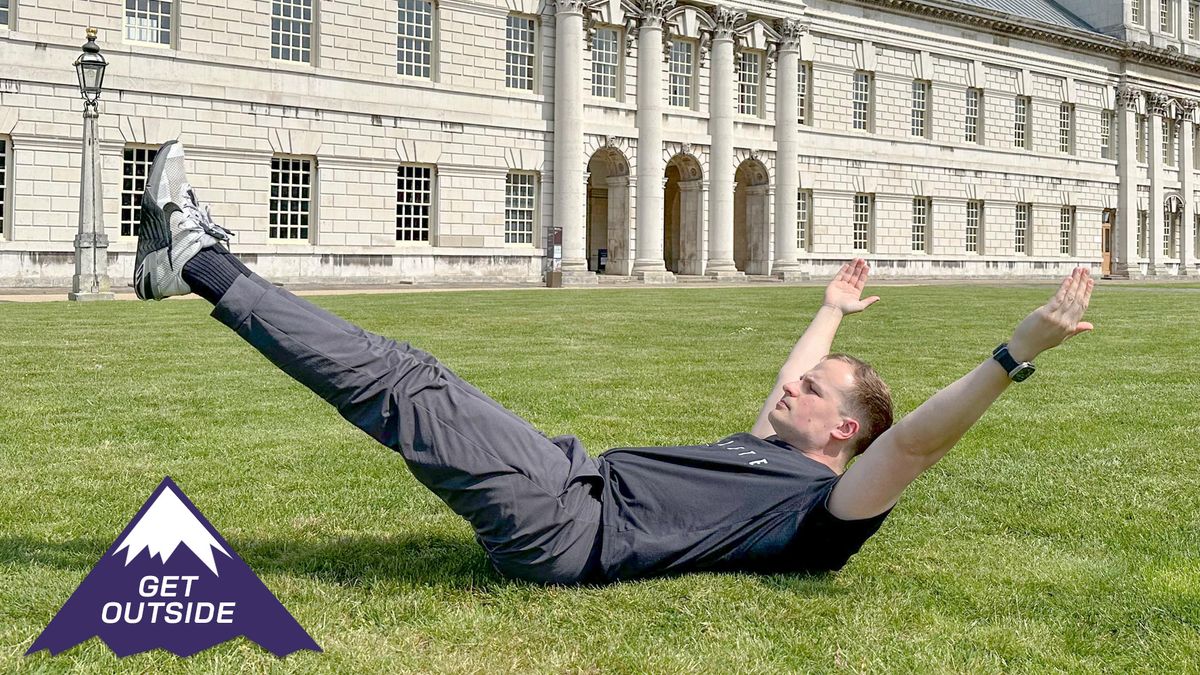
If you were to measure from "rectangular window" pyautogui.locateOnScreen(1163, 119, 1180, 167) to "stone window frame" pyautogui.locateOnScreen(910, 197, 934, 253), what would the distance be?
56.7 feet

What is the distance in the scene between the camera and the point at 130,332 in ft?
43.1

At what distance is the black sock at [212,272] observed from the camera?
3.56 meters

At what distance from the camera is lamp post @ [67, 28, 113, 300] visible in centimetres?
2042

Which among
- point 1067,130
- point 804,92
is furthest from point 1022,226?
point 804,92

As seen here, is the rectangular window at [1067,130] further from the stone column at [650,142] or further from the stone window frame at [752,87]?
the stone column at [650,142]

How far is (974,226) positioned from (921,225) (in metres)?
3.20

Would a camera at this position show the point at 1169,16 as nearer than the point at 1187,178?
Yes

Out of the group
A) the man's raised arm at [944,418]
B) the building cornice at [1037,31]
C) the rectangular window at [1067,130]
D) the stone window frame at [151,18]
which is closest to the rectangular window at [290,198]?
the stone window frame at [151,18]

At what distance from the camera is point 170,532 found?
3.03 metres

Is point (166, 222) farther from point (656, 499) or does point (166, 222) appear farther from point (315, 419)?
point (315, 419)

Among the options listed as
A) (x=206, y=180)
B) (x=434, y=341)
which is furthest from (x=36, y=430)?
(x=206, y=180)

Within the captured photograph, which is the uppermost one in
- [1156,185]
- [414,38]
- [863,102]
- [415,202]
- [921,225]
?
[863,102]

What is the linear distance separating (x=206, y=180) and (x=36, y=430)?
23.2 metres

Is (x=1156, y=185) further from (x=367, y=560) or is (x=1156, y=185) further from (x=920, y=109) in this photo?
(x=367, y=560)
